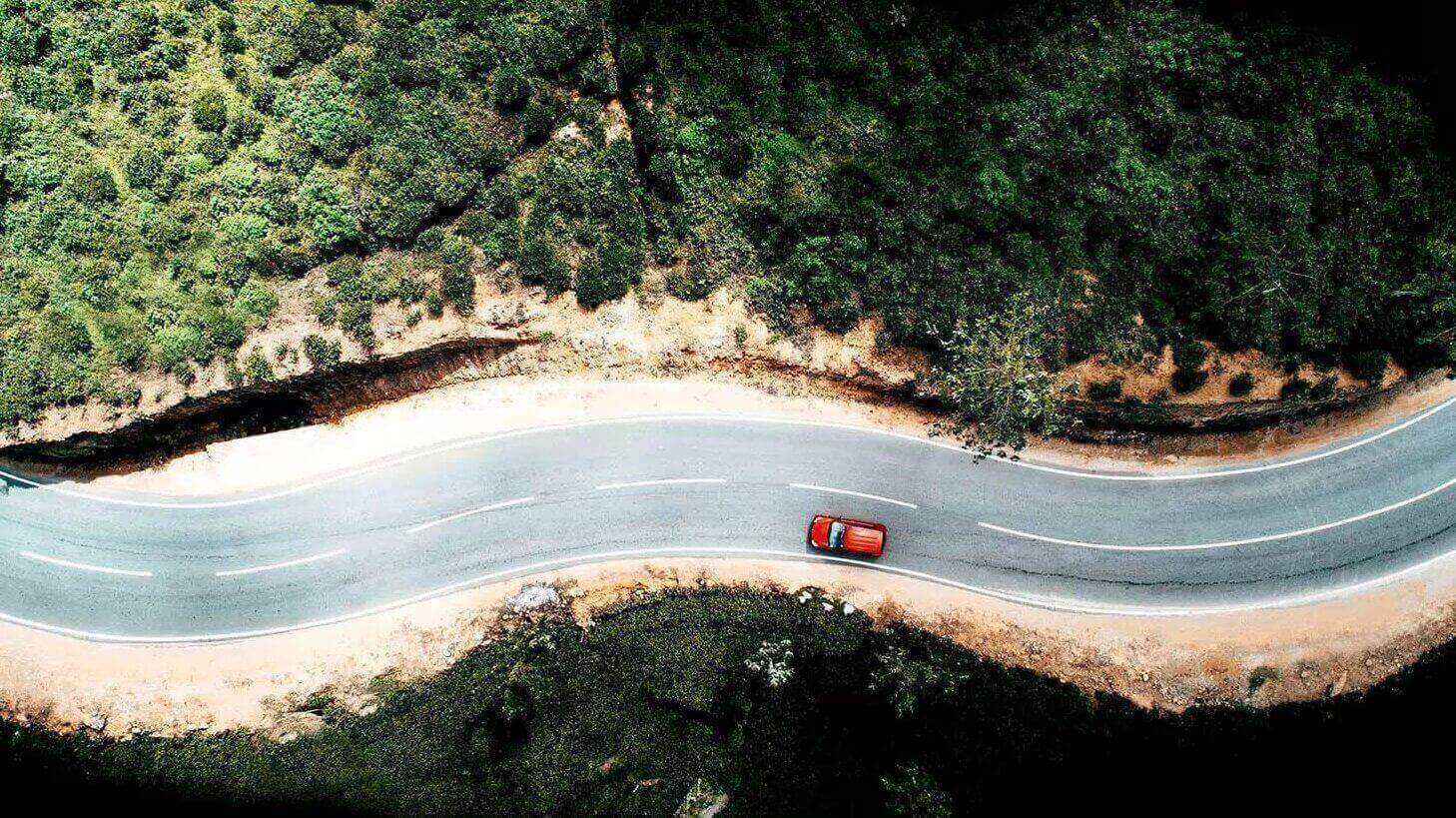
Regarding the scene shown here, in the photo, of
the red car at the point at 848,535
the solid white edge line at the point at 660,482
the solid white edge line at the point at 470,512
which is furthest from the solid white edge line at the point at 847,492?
the solid white edge line at the point at 470,512

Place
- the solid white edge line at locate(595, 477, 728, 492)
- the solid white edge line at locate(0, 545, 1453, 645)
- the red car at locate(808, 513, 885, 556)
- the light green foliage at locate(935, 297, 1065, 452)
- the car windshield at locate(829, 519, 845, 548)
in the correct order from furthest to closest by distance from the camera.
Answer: the solid white edge line at locate(595, 477, 728, 492), the car windshield at locate(829, 519, 845, 548), the red car at locate(808, 513, 885, 556), the solid white edge line at locate(0, 545, 1453, 645), the light green foliage at locate(935, 297, 1065, 452)

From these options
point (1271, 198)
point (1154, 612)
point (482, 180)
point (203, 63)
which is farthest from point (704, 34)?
point (1154, 612)

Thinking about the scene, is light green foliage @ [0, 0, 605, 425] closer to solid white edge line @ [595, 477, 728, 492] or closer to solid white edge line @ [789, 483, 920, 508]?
solid white edge line @ [595, 477, 728, 492]

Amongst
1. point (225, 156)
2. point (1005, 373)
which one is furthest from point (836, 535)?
point (225, 156)

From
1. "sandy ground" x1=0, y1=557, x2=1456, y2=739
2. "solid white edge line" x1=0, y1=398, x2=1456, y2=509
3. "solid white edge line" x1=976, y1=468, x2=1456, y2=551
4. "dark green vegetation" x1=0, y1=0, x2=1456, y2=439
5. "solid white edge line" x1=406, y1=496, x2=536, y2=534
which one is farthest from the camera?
"solid white edge line" x1=976, y1=468, x2=1456, y2=551

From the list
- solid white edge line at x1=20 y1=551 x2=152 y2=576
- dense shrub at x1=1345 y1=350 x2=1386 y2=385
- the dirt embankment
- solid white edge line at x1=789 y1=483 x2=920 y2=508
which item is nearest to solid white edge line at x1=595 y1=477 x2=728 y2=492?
solid white edge line at x1=789 y1=483 x2=920 y2=508
